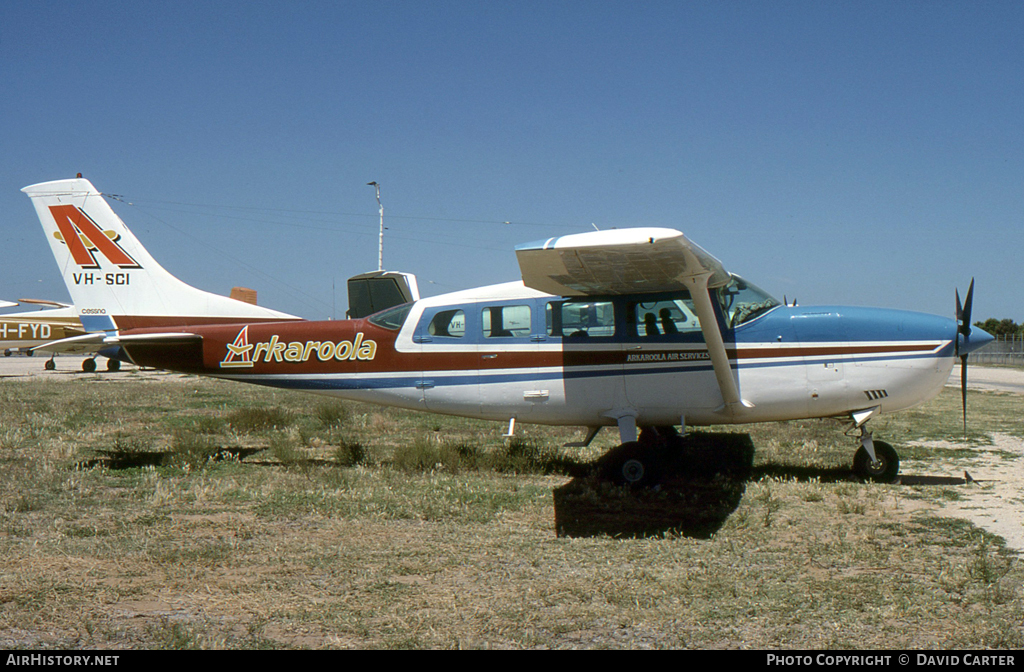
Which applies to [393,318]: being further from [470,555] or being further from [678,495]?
[470,555]

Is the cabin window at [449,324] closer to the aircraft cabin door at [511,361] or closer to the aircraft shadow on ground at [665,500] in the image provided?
the aircraft cabin door at [511,361]

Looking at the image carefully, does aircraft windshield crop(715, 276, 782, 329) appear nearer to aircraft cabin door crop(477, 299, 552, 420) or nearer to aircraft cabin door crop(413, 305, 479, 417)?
aircraft cabin door crop(477, 299, 552, 420)

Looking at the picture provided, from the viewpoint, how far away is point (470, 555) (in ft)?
18.8

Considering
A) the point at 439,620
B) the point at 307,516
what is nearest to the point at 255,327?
the point at 307,516

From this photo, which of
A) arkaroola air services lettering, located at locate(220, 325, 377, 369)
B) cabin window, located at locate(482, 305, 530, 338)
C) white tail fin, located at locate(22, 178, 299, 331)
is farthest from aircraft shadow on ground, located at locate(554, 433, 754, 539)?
white tail fin, located at locate(22, 178, 299, 331)

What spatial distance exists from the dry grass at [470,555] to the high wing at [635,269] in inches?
67.8

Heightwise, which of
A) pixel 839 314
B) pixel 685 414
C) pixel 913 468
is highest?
pixel 839 314

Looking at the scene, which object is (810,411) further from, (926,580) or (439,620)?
(439,620)

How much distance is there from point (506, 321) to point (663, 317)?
1886 mm

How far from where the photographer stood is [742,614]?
4.42 meters

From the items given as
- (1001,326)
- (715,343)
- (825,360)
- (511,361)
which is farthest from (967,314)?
(1001,326)

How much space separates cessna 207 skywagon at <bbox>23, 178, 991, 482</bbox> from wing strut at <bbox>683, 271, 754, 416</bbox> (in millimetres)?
19

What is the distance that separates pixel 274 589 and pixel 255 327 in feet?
18.0

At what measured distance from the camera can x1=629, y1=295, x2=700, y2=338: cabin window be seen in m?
8.46
